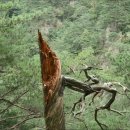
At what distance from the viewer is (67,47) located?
83.4 feet

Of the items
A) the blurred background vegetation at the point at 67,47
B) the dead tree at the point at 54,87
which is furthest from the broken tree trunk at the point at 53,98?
the blurred background vegetation at the point at 67,47

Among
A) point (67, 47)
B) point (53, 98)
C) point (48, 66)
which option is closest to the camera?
point (53, 98)

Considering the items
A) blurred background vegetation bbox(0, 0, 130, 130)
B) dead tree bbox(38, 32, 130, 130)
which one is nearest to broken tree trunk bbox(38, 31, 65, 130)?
dead tree bbox(38, 32, 130, 130)

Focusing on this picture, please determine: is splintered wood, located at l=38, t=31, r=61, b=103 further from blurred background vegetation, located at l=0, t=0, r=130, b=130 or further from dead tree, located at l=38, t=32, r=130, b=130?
blurred background vegetation, located at l=0, t=0, r=130, b=130

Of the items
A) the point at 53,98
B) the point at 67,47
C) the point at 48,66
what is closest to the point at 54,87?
the point at 53,98

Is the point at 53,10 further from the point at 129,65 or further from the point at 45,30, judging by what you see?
the point at 129,65

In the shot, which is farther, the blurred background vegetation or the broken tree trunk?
the blurred background vegetation

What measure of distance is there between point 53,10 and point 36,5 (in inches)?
60.9

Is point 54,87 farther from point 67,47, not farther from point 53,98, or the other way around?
point 67,47

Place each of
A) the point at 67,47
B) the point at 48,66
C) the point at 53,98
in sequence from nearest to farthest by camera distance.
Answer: the point at 53,98 < the point at 48,66 < the point at 67,47

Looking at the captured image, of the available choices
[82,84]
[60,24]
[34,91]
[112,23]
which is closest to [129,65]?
[34,91]

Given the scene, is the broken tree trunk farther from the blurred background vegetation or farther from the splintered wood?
the blurred background vegetation

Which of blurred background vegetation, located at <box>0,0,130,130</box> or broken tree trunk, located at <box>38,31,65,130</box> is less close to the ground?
broken tree trunk, located at <box>38,31,65,130</box>

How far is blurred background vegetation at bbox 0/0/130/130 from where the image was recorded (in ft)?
32.5
